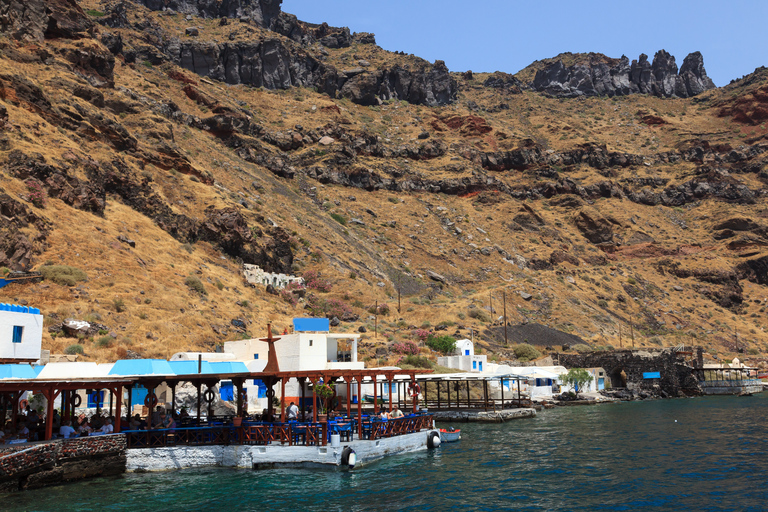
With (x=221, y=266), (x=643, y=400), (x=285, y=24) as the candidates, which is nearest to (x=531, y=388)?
(x=643, y=400)

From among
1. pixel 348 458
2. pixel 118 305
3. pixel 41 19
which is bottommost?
pixel 348 458

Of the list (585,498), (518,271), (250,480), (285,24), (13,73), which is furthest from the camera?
(285,24)

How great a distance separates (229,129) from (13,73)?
162ft

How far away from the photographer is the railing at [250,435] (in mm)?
28172

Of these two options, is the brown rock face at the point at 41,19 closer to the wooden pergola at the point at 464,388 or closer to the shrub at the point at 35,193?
the shrub at the point at 35,193

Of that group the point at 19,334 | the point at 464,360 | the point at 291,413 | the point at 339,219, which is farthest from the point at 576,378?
the point at 19,334

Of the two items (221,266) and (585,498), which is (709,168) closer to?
(221,266)

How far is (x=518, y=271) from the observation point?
107 m

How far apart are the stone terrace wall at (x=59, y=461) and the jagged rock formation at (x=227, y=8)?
160 metres

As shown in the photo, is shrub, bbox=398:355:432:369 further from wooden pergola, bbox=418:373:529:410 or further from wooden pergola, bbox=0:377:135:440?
wooden pergola, bbox=0:377:135:440

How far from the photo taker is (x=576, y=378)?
72.8 m

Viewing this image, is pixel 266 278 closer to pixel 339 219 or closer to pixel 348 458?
pixel 339 219

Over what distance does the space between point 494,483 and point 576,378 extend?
50996 mm

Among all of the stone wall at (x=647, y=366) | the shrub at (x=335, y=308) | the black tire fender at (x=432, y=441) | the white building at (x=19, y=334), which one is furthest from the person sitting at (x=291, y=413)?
the stone wall at (x=647, y=366)
